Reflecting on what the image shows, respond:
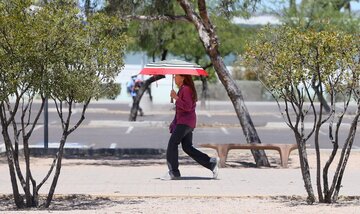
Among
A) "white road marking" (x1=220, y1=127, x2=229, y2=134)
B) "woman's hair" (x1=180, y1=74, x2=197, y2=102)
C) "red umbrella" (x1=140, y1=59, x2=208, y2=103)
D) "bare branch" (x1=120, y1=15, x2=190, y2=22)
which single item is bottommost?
"white road marking" (x1=220, y1=127, x2=229, y2=134)

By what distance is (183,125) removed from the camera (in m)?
13.9

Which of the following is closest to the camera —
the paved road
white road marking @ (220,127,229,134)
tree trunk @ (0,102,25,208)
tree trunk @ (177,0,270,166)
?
Result: tree trunk @ (0,102,25,208)

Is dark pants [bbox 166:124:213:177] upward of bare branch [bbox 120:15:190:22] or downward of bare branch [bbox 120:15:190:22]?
downward

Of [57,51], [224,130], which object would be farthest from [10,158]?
[224,130]

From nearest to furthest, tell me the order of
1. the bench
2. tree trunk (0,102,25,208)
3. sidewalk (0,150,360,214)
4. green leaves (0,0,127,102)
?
green leaves (0,0,127,102), tree trunk (0,102,25,208), sidewalk (0,150,360,214), the bench

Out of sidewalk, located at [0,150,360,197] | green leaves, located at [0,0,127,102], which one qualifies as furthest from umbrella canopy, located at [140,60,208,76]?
green leaves, located at [0,0,127,102]

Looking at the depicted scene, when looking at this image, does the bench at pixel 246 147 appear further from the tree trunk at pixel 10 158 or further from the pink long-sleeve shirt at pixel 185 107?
the tree trunk at pixel 10 158

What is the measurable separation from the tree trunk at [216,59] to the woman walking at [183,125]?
2596mm

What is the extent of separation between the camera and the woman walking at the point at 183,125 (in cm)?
1377

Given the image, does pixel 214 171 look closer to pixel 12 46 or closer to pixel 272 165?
pixel 272 165

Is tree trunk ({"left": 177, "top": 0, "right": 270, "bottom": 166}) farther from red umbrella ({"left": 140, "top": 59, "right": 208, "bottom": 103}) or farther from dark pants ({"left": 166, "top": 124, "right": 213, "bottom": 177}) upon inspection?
dark pants ({"left": 166, "top": 124, "right": 213, "bottom": 177})

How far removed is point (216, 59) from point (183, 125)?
10.3 feet

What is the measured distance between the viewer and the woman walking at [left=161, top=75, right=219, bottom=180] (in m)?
13.8

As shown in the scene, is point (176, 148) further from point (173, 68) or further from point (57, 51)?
point (57, 51)
